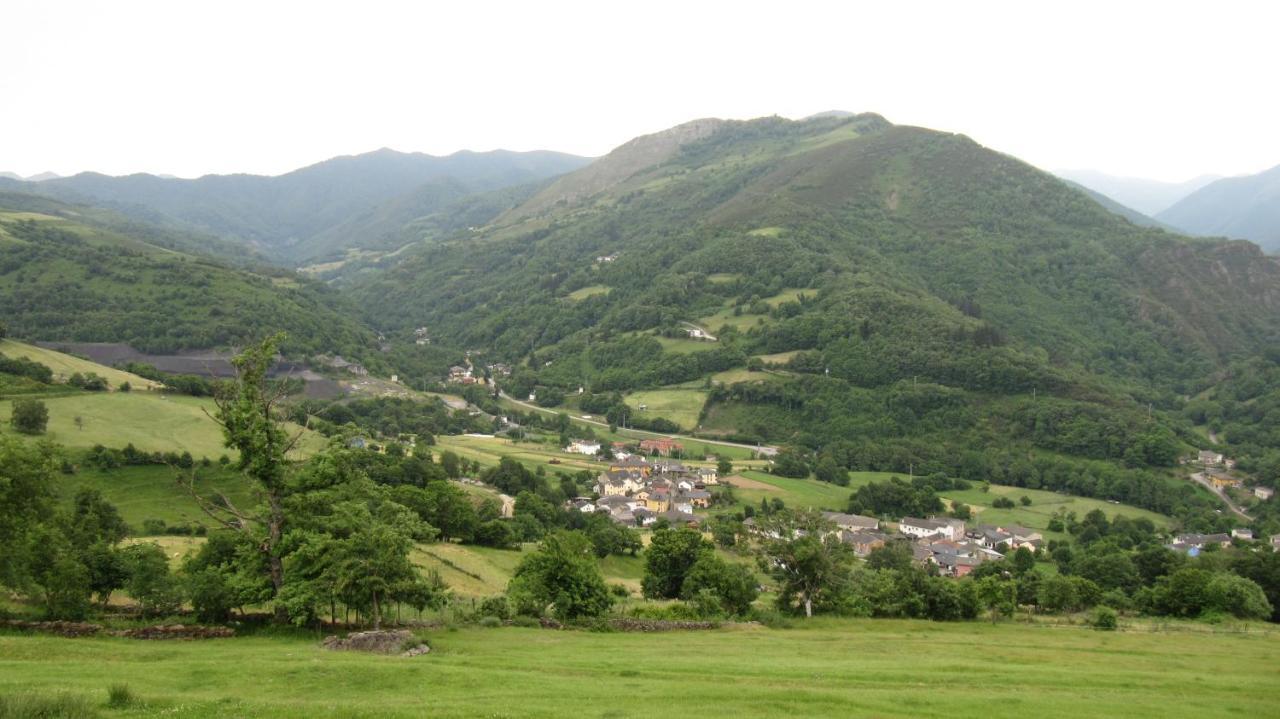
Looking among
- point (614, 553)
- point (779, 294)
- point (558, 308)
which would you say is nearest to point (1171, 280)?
point (779, 294)

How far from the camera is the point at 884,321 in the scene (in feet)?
420

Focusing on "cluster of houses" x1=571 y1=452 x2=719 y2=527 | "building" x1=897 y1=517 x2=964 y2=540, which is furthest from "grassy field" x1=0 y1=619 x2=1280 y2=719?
"building" x1=897 y1=517 x2=964 y2=540

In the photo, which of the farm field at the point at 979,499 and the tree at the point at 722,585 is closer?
the tree at the point at 722,585

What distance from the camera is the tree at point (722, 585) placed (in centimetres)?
3533

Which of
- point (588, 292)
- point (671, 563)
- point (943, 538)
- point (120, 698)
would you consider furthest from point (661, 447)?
point (588, 292)

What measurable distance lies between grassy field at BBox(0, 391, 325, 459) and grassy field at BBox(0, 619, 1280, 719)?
32.1 meters

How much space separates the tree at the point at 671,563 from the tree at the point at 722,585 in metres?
2.30

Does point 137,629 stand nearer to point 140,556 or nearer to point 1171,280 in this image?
point 140,556

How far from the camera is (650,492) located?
80688 millimetres

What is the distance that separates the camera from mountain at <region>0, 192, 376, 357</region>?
409 ft

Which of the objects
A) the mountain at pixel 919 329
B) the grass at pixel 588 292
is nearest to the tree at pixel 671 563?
the mountain at pixel 919 329

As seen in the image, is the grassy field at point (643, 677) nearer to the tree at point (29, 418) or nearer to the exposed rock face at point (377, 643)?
the exposed rock face at point (377, 643)

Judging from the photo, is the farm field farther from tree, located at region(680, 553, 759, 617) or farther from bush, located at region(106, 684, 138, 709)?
bush, located at region(106, 684, 138, 709)

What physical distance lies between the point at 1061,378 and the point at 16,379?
11835 centimetres
